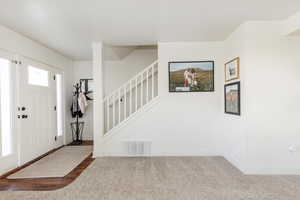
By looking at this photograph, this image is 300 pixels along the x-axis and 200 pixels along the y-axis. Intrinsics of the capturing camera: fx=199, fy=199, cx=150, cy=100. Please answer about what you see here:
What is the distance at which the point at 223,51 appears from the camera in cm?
415

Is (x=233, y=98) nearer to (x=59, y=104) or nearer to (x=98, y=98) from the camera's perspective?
(x=98, y=98)

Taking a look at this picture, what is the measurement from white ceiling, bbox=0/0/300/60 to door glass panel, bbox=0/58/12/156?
727 millimetres

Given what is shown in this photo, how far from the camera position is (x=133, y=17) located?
2.93 meters

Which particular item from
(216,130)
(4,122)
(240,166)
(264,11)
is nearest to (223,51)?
(264,11)

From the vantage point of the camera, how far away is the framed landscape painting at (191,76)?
4.18 meters

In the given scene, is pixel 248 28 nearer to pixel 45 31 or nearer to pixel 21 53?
pixel 45 31

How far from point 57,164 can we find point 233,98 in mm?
3459

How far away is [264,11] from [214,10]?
731 millimetres

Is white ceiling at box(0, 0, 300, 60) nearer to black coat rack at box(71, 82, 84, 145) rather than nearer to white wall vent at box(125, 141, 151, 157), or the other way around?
black coat rack at box(71, 82, 84, 145)

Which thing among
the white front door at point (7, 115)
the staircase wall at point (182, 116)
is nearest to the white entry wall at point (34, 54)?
the white front door at point (7, 115)

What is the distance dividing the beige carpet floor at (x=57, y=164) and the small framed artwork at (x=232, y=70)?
3300 millimetres

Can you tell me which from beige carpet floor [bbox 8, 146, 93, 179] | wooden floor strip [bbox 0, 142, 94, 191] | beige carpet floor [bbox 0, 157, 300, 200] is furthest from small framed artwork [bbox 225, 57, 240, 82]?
beige carpet floor [bbox 8, 146, 93, 179]

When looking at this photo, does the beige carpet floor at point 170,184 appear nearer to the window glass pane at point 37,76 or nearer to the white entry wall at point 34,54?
the white entry wall at point 34,54

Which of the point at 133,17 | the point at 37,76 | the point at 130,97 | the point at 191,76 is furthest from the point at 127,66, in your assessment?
the point at 133,17
